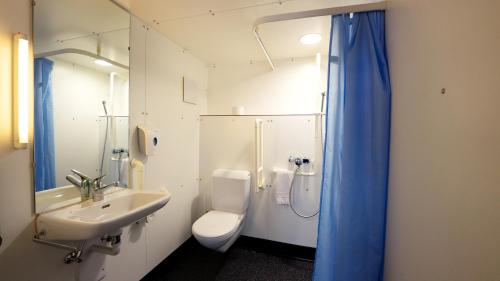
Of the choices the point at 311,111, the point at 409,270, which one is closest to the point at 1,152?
the point at 409,270

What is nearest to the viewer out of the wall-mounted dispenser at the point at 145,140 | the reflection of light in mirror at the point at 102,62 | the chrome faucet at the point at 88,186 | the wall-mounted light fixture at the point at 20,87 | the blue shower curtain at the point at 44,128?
the wall-mounted light fixture at the point at 20,87

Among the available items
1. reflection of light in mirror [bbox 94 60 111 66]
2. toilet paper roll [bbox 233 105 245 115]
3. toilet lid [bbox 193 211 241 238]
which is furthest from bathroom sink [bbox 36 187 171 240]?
toilet paper roll [bbox 233 105 245 115]

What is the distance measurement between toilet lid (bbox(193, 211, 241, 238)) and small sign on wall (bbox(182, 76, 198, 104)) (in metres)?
1.33

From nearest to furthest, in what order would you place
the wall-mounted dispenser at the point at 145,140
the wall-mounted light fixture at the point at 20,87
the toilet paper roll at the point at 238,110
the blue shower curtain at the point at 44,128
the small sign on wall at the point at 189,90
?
1. the wall-mounted light fixture at the point at 20,87
2. the blue shower curtain at the point at 44,128
3. the wall-mounted dispenser at the point at 145,140
4. the small sign on wall at the point at 189,90
5. the toilet paper roll at the point at 238,110

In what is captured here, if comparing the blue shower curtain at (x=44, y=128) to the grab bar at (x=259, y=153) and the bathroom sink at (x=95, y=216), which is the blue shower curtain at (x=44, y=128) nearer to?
the bathroom sink at (x=95, y=216)

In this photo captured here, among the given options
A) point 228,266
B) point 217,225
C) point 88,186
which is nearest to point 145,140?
point 88,186

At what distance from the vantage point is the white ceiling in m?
1.44

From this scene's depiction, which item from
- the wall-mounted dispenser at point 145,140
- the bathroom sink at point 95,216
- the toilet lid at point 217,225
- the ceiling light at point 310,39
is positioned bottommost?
the toilet lid at point 217,225

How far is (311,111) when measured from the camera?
2324 millimetres

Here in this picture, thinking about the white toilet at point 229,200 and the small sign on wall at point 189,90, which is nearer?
the white toilet at point 229,200

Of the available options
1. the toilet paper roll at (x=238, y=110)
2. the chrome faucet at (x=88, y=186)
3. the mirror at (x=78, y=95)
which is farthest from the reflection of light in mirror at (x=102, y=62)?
the toilet paper roll at (x=238, y=110)

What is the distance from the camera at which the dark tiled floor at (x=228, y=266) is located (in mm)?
1881

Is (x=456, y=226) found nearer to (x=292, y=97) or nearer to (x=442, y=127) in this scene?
(x=442, y=127)

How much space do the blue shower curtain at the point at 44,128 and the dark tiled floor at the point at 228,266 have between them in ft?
3.98
